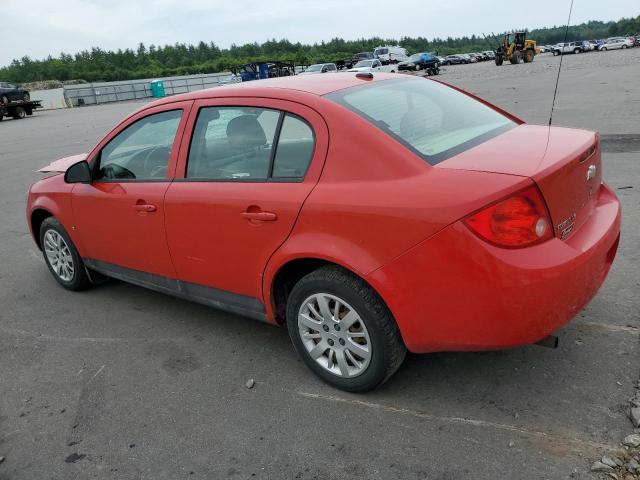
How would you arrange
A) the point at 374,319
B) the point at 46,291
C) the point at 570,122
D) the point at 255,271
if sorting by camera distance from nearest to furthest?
the point at 374,319
the point at 255,271
the point at 46,291
the point at 570,122

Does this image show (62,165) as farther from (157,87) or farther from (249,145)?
(157,87)

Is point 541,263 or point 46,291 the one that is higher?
point 541,263

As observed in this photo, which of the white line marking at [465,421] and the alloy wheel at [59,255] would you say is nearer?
the white line marking at [465,421]

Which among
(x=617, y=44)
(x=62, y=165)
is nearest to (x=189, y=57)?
(x=617, y=44)

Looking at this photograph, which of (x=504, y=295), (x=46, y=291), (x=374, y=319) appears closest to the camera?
(x=504, y=295)

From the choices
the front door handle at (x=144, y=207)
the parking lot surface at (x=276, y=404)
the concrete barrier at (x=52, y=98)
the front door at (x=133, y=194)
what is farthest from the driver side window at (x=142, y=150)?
the concrete barrier at (x=52, y=98)

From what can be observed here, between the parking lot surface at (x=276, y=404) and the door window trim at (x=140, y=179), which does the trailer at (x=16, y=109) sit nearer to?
the door window trim at (x=140, y=179)

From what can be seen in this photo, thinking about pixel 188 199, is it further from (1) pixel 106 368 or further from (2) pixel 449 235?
(2) pixel 449 235

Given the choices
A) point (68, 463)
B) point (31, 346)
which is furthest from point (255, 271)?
point (31, 346)

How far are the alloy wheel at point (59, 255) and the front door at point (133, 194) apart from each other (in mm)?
480

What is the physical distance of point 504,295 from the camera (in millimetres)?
2355

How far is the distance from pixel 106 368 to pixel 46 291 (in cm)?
190

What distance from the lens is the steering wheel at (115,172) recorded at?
4.00 m

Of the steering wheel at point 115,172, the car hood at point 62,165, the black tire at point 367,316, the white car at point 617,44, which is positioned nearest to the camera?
the black tire at point 367,316
